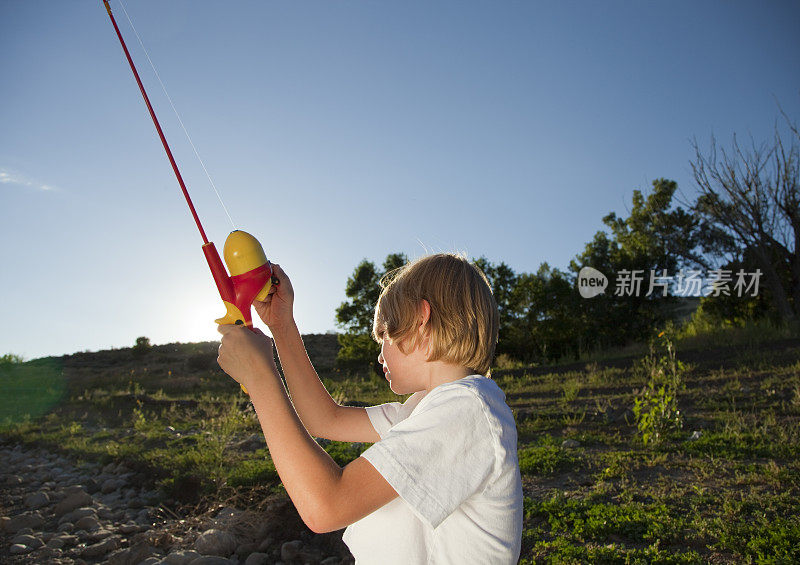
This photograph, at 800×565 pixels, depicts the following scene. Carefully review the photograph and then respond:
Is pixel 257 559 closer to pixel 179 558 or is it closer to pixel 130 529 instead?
pixel 179 558

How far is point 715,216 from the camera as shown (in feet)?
67.9

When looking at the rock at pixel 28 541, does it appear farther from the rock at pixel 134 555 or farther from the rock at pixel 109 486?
the rock at pixel 109 486

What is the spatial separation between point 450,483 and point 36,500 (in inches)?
240

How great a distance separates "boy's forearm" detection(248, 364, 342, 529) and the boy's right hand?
0.63 metres

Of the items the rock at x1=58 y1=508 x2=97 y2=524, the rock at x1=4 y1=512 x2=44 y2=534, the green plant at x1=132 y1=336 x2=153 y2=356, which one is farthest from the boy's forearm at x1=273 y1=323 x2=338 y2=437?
the green plant at x1=132 y1=336 x2=153 y2=356

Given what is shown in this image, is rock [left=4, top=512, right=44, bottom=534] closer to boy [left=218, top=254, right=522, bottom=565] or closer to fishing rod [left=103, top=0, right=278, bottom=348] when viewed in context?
fishing rod [left=103, top=0, right=278, bottom=348]

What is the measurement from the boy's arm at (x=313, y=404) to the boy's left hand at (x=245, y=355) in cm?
43

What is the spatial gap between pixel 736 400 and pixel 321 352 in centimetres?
2369

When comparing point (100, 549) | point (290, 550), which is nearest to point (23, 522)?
point (100, 549)

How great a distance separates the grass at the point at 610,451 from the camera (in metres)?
3.55

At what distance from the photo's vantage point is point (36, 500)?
5.70 metres

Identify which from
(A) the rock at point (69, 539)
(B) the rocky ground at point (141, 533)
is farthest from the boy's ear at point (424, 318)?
(A) the rock at point (69, 539)

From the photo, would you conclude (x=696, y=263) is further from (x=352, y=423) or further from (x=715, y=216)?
(x=352, y=423)

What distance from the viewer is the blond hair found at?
1482 mm
